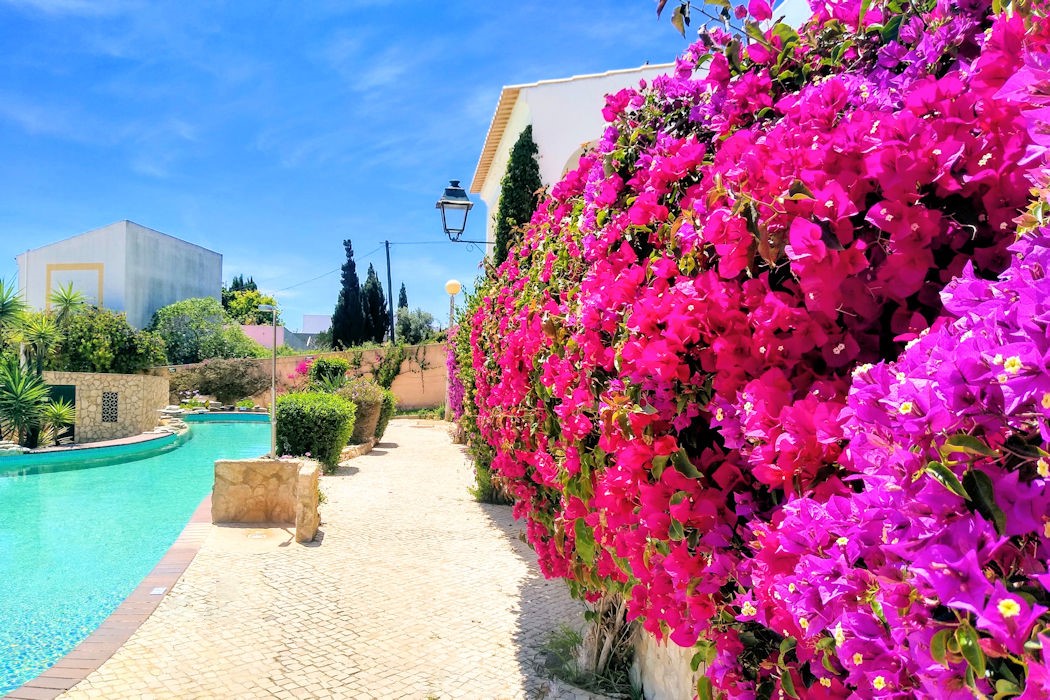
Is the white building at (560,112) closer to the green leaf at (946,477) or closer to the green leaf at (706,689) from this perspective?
the green leaf at (706,689)

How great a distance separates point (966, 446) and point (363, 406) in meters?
13.5

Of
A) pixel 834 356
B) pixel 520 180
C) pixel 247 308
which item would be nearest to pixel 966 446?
pixel 834 356

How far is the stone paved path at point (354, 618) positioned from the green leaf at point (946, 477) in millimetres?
3110

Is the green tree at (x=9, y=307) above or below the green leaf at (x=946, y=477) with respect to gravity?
above

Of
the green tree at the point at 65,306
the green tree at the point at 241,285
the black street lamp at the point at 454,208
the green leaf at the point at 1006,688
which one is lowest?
the green leaf at the point at 1006,688

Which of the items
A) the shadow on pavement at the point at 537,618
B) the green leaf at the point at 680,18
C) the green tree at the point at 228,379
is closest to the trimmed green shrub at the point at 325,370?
the shadow on pavement at the point at 537,618

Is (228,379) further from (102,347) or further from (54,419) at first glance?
(54,419)

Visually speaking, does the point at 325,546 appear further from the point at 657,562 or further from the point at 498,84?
the point at 498,84

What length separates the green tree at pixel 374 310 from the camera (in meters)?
39.9

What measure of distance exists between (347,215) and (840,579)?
1954 inches

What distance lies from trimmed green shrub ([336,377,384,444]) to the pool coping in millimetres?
7201

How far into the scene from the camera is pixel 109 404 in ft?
62.7

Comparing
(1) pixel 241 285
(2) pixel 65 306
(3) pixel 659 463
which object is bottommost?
(3) pixel 659 463

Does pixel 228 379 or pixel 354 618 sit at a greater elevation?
pixel 228 379
